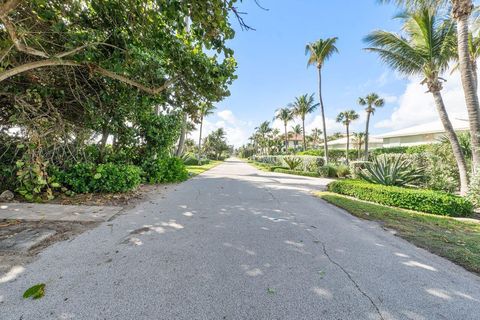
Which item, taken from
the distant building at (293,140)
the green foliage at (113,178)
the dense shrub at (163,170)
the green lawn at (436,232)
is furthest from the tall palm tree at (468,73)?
the distant building at (293,140)

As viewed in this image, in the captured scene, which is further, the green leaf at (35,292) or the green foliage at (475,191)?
the green foliage at (475,191)

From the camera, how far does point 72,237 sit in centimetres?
347

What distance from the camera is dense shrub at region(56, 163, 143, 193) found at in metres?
6.23

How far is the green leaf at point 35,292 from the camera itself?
2001mm

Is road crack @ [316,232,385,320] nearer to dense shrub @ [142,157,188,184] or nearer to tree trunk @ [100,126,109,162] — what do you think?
dense shrub @ [142,157,188,184]

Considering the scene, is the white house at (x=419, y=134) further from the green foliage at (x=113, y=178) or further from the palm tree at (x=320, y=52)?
the green foliage at (x=113, y=178)

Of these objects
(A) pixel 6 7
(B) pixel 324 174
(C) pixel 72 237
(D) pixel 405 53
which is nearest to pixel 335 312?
(C) pixel 72 237

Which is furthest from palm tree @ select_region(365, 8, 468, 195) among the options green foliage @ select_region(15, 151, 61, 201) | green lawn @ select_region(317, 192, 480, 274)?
green foliage @ select_region(15, 151, 61, 201)

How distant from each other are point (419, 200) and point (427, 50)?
629cm

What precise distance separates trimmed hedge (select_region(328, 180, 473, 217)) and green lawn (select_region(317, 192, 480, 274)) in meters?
0.85

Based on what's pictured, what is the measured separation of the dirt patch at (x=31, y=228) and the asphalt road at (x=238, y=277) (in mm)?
202

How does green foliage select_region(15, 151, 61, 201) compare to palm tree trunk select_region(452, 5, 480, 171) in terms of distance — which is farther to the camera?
palm tree trunk select_region(452, 5, 480, 171)

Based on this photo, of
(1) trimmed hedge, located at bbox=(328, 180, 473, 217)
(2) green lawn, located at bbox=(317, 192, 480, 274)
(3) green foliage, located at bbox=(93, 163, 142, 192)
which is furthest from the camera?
(3) green foliage, located at bbox=(93, 163, 142, 192)

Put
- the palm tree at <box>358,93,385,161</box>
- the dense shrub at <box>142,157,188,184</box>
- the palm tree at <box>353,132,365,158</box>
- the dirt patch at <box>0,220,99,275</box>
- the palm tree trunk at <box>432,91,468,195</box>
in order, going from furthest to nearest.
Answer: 1. the palm tree at <box>353,132,365,158</box>
2. the palm tree at <box>358,93,385,161</box>
3. the dense shrub at <box>142,157,188,184</box>
4. the palm tree trunk at <box>432,91,468,195</box>
5. the dirt patch at <box>0,220,99,275</box>
